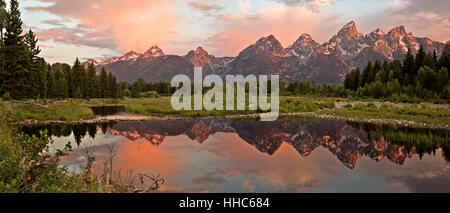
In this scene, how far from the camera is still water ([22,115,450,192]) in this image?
1171cm

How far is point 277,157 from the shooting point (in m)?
17.1

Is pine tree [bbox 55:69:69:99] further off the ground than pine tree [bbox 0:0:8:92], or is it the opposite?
pine tree [bbox 0:0:8:92]

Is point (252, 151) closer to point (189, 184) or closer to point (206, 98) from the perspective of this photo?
point (189, 184)

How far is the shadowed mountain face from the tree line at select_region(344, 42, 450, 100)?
33.5 m

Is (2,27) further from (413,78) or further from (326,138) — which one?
(413,78)

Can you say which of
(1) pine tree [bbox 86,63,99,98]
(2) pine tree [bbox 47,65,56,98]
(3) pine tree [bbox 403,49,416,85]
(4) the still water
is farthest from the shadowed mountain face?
(1) pine tree [bbox 86,63,99,98]

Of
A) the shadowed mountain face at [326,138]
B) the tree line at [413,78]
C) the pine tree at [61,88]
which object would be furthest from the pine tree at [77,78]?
the tree line at [413,78]

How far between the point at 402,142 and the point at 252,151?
40.0 ft

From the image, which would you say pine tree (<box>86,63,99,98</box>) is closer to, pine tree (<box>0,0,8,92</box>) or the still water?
pine tree (<box>0,0,8,92</box>)

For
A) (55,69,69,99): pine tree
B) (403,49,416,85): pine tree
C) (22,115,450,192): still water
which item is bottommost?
(22,115,450,192): still water

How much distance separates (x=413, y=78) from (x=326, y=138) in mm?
55144
